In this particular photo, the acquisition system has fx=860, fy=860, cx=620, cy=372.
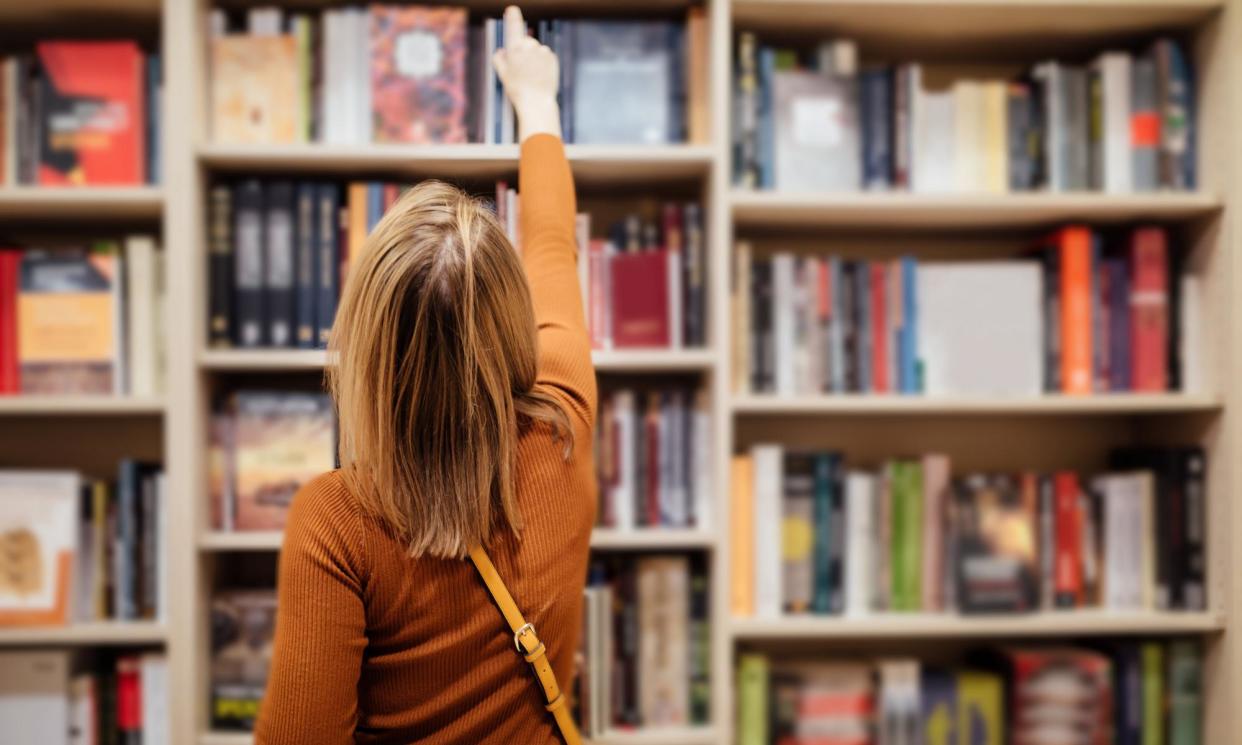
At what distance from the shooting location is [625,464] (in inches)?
59.2

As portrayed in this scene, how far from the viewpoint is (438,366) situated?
798mm

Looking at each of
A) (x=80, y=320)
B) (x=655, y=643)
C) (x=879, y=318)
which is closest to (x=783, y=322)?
(x=879, y=318)

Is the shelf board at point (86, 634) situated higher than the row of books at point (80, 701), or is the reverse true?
the shelf board at point (86, 634)

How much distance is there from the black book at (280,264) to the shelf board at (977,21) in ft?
2.76

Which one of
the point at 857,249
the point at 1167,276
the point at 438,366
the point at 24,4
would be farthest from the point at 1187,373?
the point at 24,4

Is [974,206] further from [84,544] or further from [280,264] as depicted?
[84,544]

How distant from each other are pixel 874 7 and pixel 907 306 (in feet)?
1.75

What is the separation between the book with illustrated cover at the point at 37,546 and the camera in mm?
1425

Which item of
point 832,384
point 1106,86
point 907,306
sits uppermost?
point 1106,86

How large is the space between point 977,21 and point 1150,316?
63cm

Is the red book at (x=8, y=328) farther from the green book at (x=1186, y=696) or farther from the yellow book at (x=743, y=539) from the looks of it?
the green book at (x=1186, y=696)

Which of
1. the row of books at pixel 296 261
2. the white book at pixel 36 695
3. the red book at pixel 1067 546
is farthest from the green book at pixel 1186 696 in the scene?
the white book at pixel 36 695

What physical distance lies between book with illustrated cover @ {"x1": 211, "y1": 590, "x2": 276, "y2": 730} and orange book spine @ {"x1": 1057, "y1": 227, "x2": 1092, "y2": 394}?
4.84 ft

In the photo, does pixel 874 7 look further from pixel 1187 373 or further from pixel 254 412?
pixel 254 412
